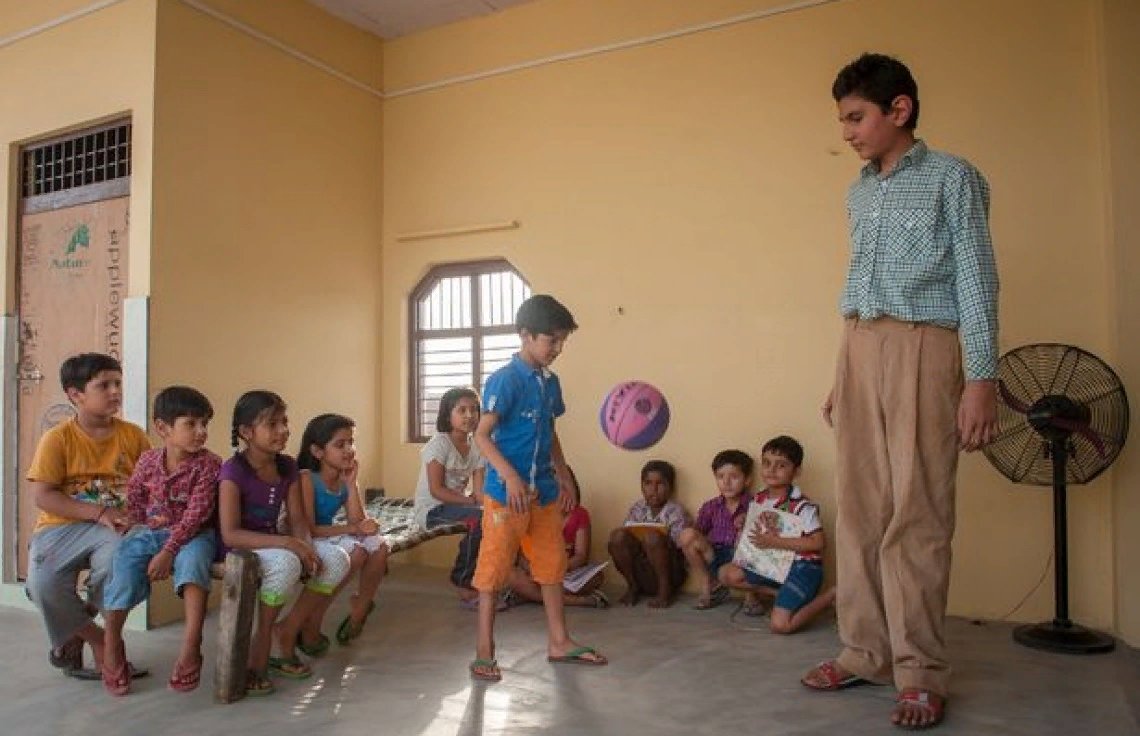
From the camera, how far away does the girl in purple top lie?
3.19 metres

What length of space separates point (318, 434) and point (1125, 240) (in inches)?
143

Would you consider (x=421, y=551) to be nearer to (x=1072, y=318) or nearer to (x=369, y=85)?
(x=369, y=85)

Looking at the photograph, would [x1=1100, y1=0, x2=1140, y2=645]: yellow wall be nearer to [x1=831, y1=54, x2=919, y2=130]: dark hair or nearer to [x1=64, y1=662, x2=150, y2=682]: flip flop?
[x1=831, y1=54, x2=919, y2=130]: dark hair

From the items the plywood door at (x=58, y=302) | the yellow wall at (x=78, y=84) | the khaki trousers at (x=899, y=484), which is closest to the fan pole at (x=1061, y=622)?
the khaki trousers at (x=899, y=484)

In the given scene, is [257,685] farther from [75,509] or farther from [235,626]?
[75,509]

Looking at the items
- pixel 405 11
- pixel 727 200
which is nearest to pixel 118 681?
pixel 727 200

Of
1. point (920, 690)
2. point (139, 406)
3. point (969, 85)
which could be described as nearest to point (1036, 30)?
point (969, 85)

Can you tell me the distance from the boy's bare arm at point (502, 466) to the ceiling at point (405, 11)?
135 inches

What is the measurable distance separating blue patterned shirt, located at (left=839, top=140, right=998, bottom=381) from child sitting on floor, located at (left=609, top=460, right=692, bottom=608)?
220 centimetres

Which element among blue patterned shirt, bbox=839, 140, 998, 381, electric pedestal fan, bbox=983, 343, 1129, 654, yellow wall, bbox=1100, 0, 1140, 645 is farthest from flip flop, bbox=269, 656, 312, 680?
yellow wall, bbox=1100, 0, 1140, 645

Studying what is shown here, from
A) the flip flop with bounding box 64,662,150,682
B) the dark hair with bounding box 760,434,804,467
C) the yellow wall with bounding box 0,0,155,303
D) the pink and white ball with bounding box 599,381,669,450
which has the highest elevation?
the yellow wall with bounding box 0,0,155,303

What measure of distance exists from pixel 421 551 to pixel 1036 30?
4682 mm

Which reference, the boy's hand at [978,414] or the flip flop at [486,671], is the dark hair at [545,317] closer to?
the flip flop at [486,671]

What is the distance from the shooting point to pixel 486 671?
329 cm
